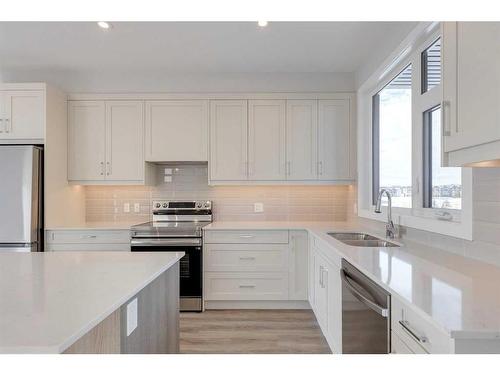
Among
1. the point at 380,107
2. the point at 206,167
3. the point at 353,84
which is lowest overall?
the point at 206,167

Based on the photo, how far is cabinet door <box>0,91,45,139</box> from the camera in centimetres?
332

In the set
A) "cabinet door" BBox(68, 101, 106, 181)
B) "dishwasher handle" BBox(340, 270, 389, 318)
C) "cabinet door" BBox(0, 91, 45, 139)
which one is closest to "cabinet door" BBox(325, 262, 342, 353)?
"dishwasher handle" BBox(340, 270, 389, 318)

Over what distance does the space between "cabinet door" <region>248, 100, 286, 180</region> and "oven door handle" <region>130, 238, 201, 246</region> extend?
0.91 meters

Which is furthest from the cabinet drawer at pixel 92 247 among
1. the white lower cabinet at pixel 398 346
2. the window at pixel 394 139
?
the white lower cabinet at pixel 398 346

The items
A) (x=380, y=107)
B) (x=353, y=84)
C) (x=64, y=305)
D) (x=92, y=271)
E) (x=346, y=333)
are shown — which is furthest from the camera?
(x=353, y=84)

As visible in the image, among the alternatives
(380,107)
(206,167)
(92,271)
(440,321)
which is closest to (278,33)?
(380,107)

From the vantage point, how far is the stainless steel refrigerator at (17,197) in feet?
10.3

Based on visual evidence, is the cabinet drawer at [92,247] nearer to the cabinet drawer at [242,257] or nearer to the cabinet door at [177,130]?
the cabinet drawer at [242,257]

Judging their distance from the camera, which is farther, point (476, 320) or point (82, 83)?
point (82, 83)

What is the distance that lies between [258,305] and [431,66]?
259 centimetres
